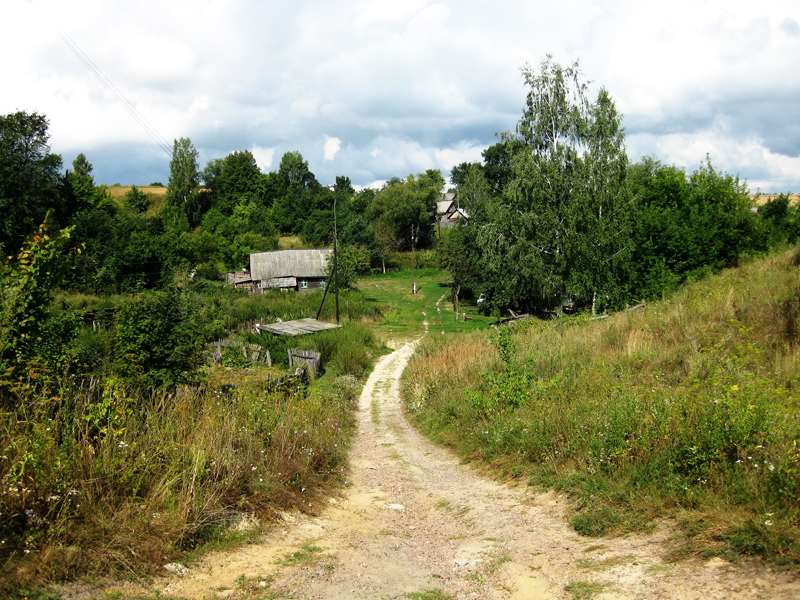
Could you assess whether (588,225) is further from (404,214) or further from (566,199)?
(404,214)

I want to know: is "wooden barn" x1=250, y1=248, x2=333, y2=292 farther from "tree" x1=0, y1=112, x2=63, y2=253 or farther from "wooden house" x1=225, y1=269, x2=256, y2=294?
"tree" x1=0, y1=112, x2=63, y2=253

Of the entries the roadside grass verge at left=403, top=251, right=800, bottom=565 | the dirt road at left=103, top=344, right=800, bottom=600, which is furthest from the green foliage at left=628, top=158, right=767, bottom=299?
the dirt road at left=103, top=344, right=800, bottom=600

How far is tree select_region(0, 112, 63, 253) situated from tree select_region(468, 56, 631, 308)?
3872cm

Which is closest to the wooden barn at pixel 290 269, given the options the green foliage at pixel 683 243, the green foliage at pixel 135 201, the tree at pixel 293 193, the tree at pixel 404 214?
the tree at pixel 404 214

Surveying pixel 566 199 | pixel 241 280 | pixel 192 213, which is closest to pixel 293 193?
pixel 192 213

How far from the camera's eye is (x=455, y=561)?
15.4 feet

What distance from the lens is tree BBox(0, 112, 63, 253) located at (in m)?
44.3

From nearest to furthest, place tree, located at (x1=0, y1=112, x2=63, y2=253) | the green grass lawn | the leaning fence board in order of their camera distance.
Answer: the leaning fence board
the green grass lawn
tree, located at (x1=0, y1=112, x2=63, y2=253)

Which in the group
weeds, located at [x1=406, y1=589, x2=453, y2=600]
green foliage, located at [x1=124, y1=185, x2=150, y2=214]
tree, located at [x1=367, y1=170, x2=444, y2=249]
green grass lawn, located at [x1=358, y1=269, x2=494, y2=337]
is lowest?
weeds, located at [x1=406, y1=589, x2=453, y2=600]

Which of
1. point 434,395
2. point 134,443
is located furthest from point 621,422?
point 434,395

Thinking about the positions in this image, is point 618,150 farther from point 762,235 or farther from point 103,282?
point 103,282

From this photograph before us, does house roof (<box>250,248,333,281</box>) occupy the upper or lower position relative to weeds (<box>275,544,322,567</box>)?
upper

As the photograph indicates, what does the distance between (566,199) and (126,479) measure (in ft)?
79.2

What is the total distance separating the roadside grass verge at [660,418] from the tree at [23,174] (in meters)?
46.0
